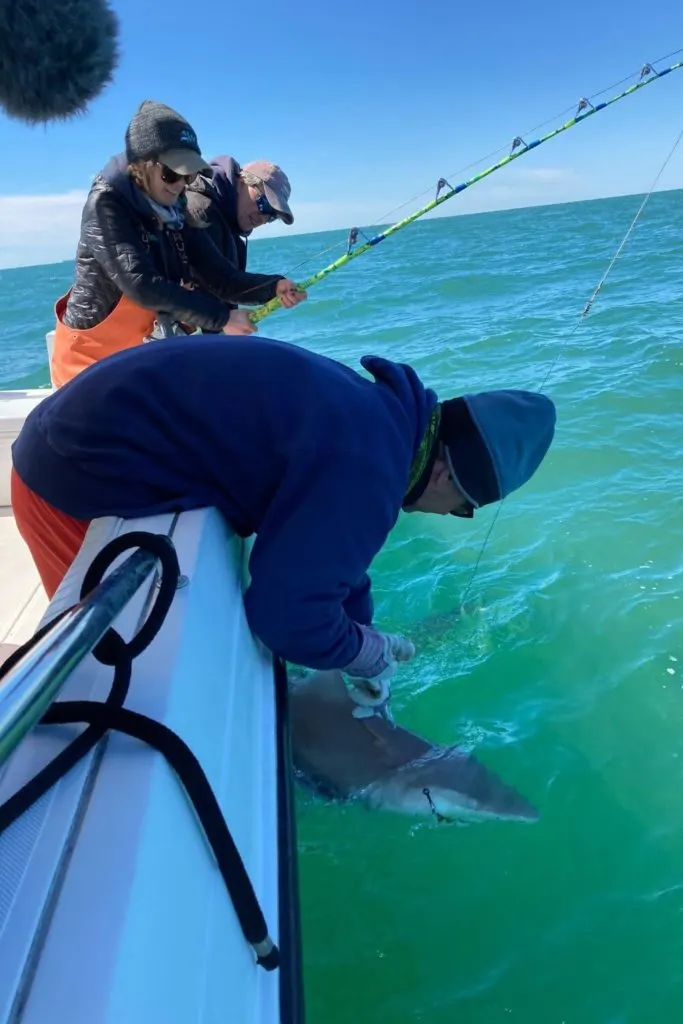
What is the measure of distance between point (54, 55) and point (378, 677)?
1707mm

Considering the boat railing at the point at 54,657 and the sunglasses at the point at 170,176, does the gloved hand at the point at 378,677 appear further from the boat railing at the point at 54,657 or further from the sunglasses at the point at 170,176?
the sunglasses at the point at 170,176

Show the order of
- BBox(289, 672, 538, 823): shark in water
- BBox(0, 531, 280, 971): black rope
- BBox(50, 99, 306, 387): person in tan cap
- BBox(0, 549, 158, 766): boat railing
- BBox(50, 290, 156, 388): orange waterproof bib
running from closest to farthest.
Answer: BBox(0, 549, 158, 766): boat railing → BBox(0, 531, 280, 971): black rope → BBox(289, 672, 538, 823): shark in water → BBox(50, 99, 306, 387): person in tan cap → BBox(50, 290, 156, 388): orange waterproof bib

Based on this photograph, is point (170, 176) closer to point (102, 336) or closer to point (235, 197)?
point (102, 336)

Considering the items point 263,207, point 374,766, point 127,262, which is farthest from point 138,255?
point 374,766

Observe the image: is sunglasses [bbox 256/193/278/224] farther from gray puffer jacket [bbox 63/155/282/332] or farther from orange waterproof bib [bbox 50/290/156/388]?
orange waterproof bib [bbox 50/290/156/388]

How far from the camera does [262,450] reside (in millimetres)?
1655

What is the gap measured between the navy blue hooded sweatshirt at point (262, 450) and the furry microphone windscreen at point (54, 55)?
0.54m

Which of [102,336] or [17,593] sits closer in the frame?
[102,336]

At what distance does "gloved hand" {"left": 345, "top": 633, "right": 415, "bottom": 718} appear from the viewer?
2.13 m

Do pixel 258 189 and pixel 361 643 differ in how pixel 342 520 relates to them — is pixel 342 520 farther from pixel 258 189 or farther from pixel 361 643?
pixel 258 189

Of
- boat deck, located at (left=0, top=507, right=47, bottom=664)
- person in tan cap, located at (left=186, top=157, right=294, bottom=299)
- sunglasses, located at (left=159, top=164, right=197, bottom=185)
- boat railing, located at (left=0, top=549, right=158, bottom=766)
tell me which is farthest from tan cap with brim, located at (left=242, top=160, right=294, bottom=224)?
boat railing, located at (left=0, top=549, right=158, bottom=766)

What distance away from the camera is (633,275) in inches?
594

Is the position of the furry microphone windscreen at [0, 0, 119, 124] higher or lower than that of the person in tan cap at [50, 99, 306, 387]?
higher

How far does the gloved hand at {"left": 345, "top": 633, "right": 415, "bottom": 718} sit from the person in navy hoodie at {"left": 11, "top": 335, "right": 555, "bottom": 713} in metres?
0.27
